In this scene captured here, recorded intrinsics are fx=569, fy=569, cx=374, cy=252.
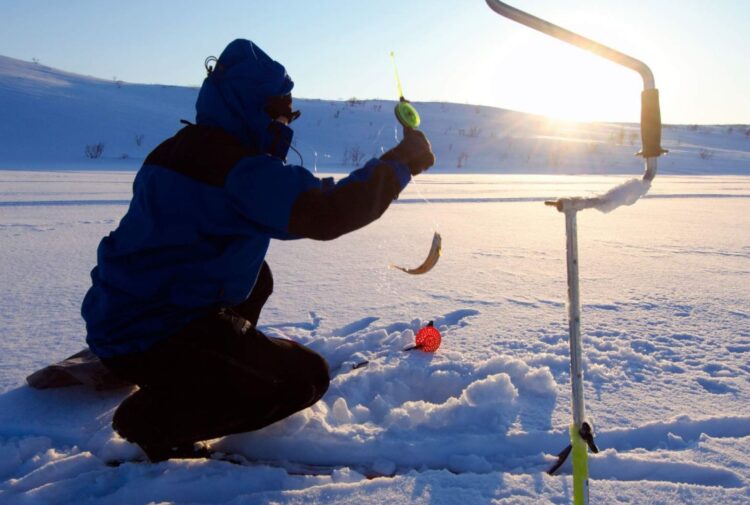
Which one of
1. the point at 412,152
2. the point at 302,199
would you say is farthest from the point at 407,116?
the point at 302,199

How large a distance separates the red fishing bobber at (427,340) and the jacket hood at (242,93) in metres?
1.02

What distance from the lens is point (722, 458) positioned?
1.50m

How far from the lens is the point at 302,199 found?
1.38m

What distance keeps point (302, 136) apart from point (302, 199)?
58.6ft

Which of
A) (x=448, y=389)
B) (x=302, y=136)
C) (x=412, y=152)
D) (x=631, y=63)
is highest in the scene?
(x=302, y=136)

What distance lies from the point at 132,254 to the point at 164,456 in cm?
56

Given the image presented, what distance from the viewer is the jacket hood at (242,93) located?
153cm

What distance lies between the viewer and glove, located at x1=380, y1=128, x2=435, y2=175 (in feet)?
5.02

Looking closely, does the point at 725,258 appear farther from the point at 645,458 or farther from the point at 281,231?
the point at 281,231

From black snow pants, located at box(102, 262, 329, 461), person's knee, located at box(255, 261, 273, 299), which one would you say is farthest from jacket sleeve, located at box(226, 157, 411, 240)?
person's knee, located at box(255, 261, 273, 299)

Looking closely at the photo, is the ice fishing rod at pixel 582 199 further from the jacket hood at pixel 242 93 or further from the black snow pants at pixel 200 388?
the black snow pants at pixel 200 388

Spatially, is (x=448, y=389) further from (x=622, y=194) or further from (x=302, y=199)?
(x=622, y=194)

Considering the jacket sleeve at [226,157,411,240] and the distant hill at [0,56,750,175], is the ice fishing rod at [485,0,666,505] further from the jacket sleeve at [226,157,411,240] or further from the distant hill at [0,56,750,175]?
the distant hill at [0,56,750,175]

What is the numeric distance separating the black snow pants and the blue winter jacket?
0.18 feet
